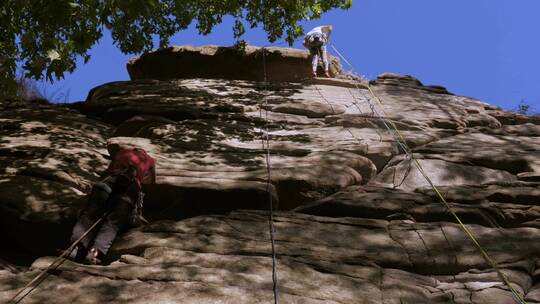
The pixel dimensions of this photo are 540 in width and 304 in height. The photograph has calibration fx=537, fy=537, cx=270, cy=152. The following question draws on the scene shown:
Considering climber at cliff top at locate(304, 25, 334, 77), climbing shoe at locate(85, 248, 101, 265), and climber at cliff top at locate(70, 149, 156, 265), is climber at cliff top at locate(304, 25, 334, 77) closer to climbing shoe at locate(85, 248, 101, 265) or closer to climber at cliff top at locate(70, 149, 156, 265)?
climber at cliff top at locate(70, 149, 156, 265)

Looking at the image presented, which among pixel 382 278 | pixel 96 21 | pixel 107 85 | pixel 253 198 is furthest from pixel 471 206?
pixel 107 85

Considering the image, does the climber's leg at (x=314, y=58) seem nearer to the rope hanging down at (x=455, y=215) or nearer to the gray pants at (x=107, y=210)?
the rope hanging down at (x=455, y=215)

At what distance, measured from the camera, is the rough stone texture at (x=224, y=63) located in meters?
14.5

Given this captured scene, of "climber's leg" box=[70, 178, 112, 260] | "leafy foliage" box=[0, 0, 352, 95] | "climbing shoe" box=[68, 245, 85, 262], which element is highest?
"leafy foliage" box=[0, 0, 352, 95]

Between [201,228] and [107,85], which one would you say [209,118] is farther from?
[201,228]

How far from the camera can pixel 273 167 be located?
26.0 ft

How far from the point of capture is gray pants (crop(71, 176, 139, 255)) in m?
5.85

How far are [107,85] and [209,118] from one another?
11.5 feet

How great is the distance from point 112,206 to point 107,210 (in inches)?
2.8

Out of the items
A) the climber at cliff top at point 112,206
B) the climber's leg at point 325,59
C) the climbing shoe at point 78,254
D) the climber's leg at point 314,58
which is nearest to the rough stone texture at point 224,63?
the climber's leg at point 314,58

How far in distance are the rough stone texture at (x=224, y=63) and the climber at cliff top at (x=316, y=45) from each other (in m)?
0.22

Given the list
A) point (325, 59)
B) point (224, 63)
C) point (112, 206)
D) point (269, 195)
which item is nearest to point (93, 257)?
point (112, 206)

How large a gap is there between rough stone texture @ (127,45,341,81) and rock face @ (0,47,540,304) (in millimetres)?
1896

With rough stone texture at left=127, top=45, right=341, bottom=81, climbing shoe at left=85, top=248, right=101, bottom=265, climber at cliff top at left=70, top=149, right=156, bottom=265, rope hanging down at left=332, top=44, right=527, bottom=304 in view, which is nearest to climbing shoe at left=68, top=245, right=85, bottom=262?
climber at cliff top at left=70, top=149, right=156, bottom=265
